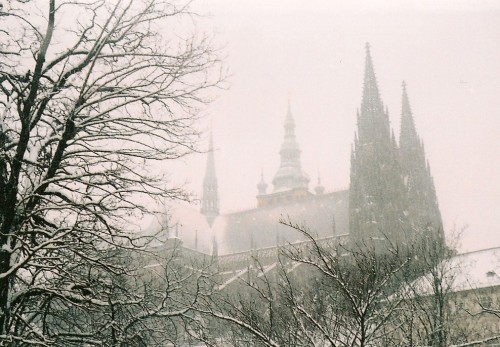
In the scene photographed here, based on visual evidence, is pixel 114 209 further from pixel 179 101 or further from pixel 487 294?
pixel 487 294

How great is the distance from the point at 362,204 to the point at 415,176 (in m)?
6.81

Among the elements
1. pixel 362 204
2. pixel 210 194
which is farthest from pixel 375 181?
pixel 210 194

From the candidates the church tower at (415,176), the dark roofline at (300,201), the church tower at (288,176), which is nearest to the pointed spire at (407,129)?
the church tower at (415,176)

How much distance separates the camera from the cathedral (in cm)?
4459

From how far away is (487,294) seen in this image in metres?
27.0

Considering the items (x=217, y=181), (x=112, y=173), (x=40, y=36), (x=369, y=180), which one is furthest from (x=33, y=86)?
(x=217, y=181)

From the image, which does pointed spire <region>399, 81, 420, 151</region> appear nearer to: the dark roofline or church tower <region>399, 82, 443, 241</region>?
church tower <region>399, 82, 443, 241</region>

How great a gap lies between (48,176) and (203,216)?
5681 centimetres

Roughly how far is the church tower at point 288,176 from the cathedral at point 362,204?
12cm

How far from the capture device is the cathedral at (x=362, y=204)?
44.6m

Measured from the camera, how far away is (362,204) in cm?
4534

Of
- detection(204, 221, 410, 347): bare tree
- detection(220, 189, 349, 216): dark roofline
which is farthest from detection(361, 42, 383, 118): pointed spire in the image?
detection(204, 221, 410, 347): bare tree

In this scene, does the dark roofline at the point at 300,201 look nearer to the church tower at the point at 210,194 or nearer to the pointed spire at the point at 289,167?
the church tower at the point at 210,194

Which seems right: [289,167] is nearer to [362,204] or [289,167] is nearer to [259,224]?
[259,224]
